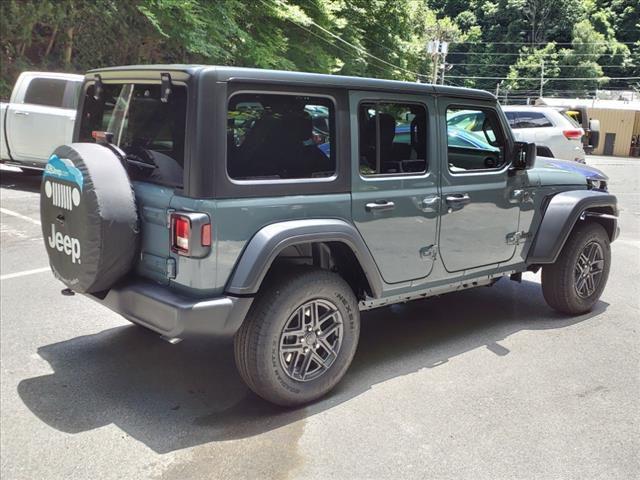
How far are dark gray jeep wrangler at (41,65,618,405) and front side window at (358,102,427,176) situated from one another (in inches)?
0.4

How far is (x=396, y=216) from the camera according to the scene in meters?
3.88

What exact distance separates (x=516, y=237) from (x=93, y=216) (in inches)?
123

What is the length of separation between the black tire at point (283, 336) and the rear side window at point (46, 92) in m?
8.56

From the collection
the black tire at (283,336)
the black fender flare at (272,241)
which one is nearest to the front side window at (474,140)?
the black fender flare at (272,241)

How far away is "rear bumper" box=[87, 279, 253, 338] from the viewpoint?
10.1ft

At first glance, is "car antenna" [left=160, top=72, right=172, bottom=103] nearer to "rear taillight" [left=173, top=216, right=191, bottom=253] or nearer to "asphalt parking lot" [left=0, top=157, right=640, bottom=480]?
"rear taillight" [left=173, top=216, right=191, bottom=253]

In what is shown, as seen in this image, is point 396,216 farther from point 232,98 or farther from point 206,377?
point 206,377

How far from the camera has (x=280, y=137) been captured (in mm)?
3451

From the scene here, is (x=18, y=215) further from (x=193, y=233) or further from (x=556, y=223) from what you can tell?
(x=556, y=223)

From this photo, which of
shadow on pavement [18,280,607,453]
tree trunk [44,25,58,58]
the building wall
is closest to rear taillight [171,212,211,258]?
shadow on pavement [18,280,607,453]

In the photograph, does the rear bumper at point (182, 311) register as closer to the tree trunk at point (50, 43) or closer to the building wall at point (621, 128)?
the tree trunk at point (50, 43)

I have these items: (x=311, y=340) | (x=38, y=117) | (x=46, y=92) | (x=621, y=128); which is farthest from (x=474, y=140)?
(x=621, y=128)

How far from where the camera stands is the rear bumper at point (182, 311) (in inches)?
121

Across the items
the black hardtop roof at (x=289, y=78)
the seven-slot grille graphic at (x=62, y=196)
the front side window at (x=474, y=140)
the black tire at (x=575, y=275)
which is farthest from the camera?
the black tire at (x=575, y=275)
